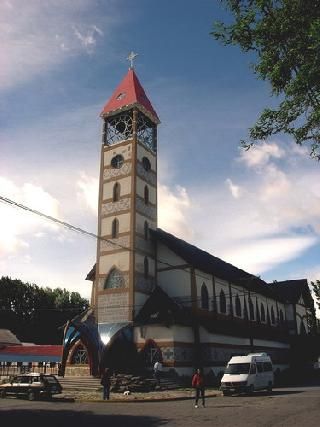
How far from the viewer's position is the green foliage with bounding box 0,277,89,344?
7494 centimetres

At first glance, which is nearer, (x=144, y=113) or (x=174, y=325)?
(x=174, y=325)

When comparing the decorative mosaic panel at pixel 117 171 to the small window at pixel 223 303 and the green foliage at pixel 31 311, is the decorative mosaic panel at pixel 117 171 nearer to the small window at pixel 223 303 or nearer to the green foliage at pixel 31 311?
the small window at pixel 223 303

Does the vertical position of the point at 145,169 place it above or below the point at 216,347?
above

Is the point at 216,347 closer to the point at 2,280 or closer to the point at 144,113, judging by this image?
the point at 144,113

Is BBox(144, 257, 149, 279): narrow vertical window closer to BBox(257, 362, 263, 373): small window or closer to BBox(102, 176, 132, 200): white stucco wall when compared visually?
BBox(102, 176, 132, 200): white stucco wall

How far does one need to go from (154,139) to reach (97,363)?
21.0 m

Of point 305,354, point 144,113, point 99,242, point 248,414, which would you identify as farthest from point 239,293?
point 248,414

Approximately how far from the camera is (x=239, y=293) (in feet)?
152

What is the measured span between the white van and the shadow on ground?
10.2 m

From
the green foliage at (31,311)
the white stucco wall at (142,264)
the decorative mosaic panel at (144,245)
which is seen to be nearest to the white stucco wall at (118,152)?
the decorative mosaic panel at (144,245)

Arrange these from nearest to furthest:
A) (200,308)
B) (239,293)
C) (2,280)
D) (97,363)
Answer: (97,363) < (200,308) < (239,293) < (2,280)

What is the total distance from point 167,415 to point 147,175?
25330 millimetres

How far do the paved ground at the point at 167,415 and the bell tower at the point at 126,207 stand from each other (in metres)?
13.9

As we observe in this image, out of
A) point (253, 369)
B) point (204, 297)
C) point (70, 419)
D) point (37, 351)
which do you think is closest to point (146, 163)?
point (204, 297)
